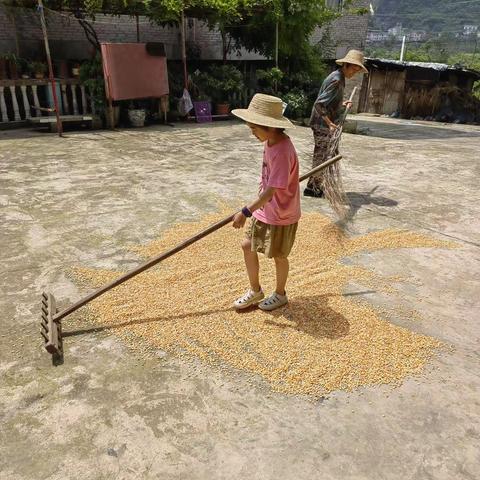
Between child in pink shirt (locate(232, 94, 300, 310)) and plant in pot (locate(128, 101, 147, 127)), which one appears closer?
child in pink shirt (locate(232, 94, 300, 310))

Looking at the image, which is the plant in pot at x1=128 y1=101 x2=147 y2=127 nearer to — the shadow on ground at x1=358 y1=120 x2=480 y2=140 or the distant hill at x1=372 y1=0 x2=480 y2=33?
the shadow on ground at x1=358 y1=120 x2=480 y2=140

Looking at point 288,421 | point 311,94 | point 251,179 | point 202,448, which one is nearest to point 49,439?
point 202,448

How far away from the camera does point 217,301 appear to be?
3242 millimetres

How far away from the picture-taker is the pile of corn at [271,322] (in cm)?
257

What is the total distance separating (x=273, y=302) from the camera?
10.3 ft

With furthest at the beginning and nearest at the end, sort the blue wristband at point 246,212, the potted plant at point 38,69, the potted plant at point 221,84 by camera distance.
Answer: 1. the potted plant at point 221,84
2. the potted plant at point 38,69
3. the blue wristband at point 246,212

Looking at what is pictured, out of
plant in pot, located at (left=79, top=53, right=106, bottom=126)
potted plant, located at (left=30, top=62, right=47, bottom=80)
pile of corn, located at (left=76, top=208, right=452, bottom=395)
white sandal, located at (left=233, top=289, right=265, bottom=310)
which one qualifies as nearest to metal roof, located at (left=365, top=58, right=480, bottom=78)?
plant in pot, located at (left=79, top=53, right=106, bottom=126)

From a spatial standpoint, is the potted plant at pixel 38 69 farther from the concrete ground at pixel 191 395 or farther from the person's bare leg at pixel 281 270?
the person's bare leg at pixel 281 270

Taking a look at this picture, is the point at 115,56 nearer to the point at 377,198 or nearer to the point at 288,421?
the point at 377,198

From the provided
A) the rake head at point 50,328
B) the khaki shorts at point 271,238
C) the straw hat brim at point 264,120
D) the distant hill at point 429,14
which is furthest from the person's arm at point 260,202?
the distant hill at point 429,14

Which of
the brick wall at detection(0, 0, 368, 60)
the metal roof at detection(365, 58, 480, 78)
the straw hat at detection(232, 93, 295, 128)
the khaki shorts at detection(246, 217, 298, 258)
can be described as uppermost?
the brick wall at detection(0, 0, 368, 60)

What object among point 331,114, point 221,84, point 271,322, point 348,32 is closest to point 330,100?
point 331,114

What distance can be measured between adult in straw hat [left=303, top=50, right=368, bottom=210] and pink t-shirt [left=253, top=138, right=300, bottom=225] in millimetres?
2334

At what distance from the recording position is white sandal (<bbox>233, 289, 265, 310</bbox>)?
3100mm
